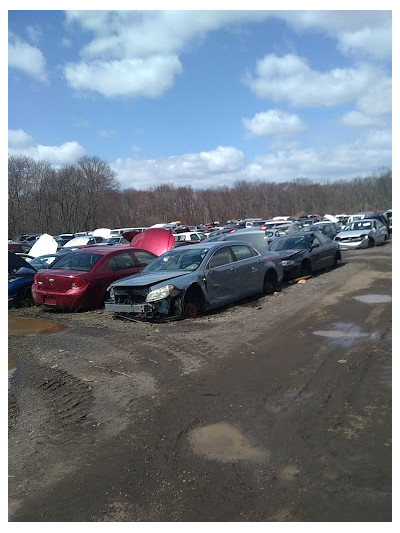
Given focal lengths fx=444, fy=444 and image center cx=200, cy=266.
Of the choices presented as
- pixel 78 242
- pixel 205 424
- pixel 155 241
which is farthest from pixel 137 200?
pixel 205 424

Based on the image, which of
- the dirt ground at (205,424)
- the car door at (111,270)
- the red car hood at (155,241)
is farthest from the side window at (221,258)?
the red car hood at (155,241)

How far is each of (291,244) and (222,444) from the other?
1117cm

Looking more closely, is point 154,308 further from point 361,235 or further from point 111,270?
point 361,235

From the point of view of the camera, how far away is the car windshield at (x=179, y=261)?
8883 millimetres

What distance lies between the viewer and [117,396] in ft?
15.6

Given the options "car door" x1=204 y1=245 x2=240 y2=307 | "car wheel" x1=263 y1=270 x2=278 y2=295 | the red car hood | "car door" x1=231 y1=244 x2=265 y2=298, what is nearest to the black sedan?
"car wheel" x1=263 y1=270 x2=278 y2=295

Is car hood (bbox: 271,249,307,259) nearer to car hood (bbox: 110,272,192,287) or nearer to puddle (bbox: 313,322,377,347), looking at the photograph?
car hood (bbox: 110,272,192,287)

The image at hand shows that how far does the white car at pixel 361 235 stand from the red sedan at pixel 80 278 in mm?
14694

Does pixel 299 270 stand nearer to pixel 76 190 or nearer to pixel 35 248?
pixel 35 248

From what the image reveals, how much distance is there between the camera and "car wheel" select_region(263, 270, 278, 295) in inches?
417

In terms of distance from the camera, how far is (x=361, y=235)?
22.5m

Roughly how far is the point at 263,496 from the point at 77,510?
121cm

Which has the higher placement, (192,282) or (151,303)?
(192,282)

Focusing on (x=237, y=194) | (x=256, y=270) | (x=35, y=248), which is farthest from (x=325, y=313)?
(x=237, y=194)
